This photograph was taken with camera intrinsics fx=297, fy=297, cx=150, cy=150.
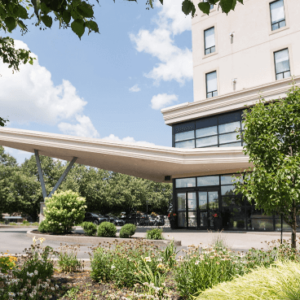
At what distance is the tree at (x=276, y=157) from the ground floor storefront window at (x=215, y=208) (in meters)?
12.5

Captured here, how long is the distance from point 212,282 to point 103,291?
1.95m

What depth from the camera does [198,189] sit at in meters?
22.5

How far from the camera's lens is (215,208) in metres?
21.5

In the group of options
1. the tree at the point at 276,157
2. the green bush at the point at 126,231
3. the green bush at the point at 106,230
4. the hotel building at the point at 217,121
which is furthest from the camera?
the hotel building at the point at 217,121

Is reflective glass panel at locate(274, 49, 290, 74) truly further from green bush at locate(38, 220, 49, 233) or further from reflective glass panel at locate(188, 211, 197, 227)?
green bush at locate(38, 220, 49, 233)

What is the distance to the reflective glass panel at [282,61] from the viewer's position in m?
19.8

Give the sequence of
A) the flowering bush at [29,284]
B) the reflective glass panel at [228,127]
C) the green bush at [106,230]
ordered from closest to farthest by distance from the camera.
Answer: the flowering bush at [29,284] → the green bush at [106,230] → the reflective glass panel at [228,127]

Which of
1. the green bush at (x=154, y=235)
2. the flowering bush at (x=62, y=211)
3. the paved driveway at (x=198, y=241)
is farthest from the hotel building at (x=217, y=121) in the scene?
the green bush at (x=154, y=235)

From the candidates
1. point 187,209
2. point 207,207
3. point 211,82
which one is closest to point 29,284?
point 207,207

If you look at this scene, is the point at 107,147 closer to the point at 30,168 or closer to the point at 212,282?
the point at 212,282

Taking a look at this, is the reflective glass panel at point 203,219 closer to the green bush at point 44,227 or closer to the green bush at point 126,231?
the green bush at point 126,231

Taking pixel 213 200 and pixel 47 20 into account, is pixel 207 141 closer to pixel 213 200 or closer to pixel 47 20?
pixel 213 200

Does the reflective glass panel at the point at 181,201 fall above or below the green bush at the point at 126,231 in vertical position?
above

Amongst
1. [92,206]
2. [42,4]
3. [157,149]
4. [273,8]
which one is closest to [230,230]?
[157,149]
